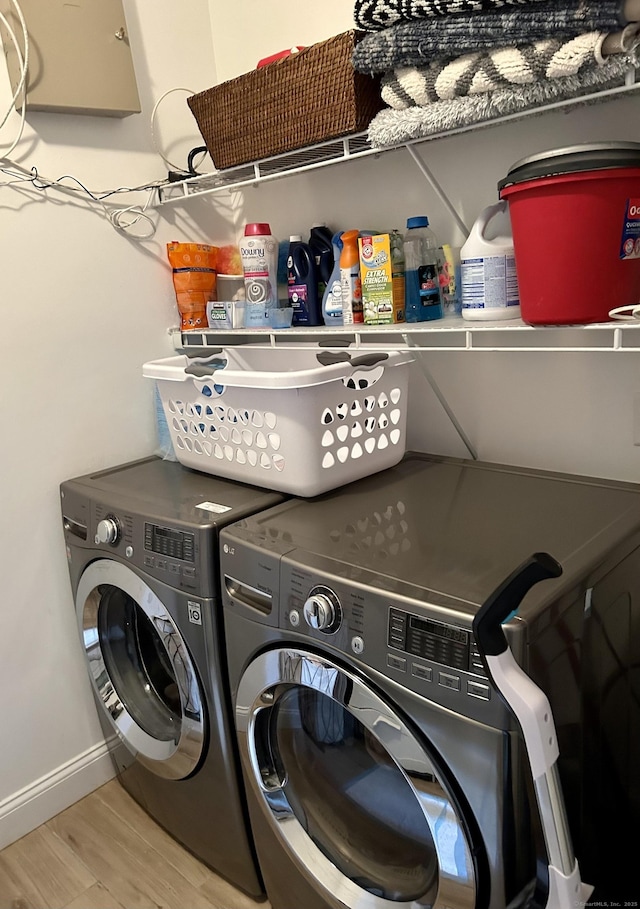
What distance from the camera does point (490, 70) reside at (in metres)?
1.12

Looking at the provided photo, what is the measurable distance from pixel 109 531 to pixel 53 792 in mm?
843

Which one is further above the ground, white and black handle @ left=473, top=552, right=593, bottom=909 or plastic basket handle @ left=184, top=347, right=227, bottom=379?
plastic basket handle @ left=184, top=347, right=227, bottom=379

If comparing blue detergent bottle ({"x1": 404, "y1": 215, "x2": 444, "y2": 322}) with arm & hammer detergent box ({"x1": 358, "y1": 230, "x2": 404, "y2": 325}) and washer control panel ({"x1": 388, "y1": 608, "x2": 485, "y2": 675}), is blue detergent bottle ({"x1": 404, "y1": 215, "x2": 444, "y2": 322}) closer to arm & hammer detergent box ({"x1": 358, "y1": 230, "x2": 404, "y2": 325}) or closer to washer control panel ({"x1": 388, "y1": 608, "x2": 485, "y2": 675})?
arm & hammer detergent box ({"x1": 358, "y1": 230, "x2": 404, "y2": 325})

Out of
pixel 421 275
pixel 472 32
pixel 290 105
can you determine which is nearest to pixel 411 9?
pixel 472 32

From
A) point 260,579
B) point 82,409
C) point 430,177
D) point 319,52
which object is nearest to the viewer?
point 260,579

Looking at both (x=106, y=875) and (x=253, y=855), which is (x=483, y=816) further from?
(x=106, y=875)

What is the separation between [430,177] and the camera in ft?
4.94

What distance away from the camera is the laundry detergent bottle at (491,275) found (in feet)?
4.20

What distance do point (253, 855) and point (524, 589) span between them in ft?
3.60

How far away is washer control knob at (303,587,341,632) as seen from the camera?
1.10 meters

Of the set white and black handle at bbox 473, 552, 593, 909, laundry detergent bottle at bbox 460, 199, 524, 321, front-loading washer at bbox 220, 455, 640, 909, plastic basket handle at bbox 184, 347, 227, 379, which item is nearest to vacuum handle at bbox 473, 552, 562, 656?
white and black handle at bbox 473, 552, 593, 909

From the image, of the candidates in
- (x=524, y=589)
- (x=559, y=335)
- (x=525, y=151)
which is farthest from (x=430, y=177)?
(x=524, y=589)

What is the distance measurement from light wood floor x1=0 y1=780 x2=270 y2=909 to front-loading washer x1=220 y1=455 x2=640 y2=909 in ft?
0.95

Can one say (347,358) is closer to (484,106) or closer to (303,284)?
(303,284)
